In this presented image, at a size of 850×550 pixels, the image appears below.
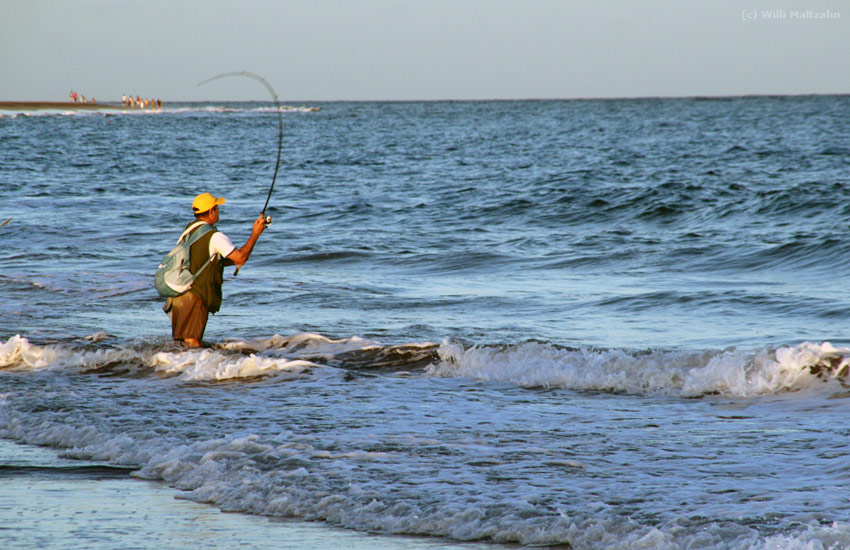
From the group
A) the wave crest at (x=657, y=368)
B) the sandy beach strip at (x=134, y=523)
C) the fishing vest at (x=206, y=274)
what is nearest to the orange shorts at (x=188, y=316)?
the fishing vest at (x=206, y=274)

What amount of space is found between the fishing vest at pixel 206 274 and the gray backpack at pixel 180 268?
0.03 meters

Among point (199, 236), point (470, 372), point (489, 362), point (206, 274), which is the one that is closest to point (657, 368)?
point (489, 362)

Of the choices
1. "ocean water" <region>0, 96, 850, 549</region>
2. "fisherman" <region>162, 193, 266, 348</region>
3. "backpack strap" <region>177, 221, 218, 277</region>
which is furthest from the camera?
"backpack strap" <region>177, 221, 218, 277</region>

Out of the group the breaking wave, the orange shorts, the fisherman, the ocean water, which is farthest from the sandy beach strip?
the breaking wave

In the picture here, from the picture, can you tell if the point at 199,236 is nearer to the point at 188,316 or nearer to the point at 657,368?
the point at 188,316

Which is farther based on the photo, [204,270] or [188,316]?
[188,316]

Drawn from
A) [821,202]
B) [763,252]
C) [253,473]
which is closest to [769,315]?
[763,252]

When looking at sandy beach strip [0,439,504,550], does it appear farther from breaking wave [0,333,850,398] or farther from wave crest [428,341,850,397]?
wave crest [428,341,850,397]

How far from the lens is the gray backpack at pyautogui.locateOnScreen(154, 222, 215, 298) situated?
289 inches

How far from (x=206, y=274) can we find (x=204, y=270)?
44 millimetres

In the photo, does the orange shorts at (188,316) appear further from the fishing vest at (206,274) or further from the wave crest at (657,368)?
the wave crest at (657,368)

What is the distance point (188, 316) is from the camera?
7.81 metres

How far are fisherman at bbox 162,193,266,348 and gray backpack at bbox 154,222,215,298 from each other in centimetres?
3

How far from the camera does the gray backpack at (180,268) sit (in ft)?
24.1
